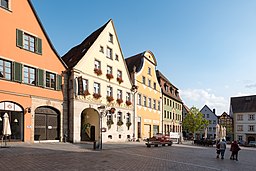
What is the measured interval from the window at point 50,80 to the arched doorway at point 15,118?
3.81 metres

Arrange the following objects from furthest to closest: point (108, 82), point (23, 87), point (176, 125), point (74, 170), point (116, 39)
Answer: point (176, 125) → point (116, 39) → point (108, 82) → point (23, 87) → point (74, 170)

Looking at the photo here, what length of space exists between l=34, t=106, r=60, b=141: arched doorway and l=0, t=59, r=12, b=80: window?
4.10 m

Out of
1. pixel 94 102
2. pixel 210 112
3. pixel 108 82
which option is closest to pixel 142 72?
pixel 108 82

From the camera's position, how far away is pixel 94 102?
1185 inches

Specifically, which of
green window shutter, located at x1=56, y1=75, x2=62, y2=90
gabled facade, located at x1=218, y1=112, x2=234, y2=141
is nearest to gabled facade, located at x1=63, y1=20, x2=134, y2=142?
green window shutter, located at x1=56, y1=75, x2=62, y2=90

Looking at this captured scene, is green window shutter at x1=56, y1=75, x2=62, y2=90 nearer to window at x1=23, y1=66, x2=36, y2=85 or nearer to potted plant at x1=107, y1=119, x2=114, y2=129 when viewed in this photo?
window at x1=23, y1=66, x2=36, y2=85

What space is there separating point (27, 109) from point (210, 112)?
72.9m

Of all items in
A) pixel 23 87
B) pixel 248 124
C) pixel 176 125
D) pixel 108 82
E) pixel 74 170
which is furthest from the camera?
pixel 248 124

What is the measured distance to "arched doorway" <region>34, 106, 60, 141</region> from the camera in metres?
24.2

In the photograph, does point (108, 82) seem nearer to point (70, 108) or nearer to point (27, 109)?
point (70, 108)

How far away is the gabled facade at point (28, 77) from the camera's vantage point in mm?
21812

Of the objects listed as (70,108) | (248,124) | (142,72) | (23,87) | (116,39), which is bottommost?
(248,124)

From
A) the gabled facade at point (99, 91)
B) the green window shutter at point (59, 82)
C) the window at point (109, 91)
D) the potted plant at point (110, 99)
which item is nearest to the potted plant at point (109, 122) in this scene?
the gabled facade at point (99, 91)

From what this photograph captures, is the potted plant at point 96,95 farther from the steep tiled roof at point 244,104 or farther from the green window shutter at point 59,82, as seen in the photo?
the steep tiled roof at point 244,104
